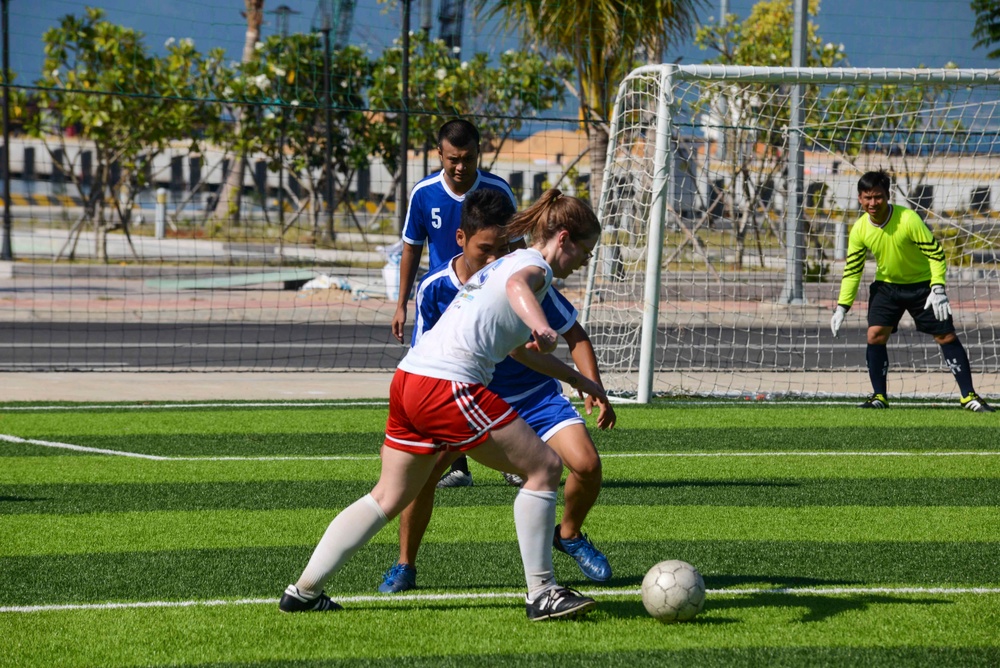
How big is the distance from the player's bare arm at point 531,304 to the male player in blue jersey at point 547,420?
51 cm


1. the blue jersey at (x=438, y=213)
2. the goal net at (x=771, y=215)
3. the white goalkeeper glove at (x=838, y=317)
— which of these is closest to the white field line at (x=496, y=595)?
the blue jersey at (x=438, y=213)

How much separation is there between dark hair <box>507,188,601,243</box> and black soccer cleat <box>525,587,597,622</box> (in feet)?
4.27

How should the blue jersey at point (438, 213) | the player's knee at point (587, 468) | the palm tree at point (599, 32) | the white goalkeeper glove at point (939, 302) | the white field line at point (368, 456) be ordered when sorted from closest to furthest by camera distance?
1. the player's knee at point (587, 468)
2. the blue jersey at point (438, 213)
3. the white field line at point (368, 456)
4. the white goalkeeper glove at point (939, 302)
5. the palm tree at point (599, 32)

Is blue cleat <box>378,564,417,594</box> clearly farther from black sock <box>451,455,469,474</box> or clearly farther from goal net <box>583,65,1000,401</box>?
goal net <box>583,65,1000,401</box>

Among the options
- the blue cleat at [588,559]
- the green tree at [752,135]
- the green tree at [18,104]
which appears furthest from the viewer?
the green tree at [18,104]

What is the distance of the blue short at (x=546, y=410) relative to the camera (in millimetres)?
5148

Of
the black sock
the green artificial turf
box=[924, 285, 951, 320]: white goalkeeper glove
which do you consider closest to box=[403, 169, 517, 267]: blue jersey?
the black sock

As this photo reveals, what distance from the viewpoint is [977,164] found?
46.6ft

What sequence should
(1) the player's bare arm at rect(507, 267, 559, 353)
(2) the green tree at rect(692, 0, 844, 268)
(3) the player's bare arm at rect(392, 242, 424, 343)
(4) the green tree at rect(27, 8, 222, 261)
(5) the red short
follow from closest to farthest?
(1) the player's bare arm at rect(507, 267, 559, 353) → (5) the red short → (3) the player's bare arm at rect(392, 242, 424, 343) → (2) the green tree at rect(692, 0, 844, 268) → (4) the green tree at rect(27, 8, 222, 261)

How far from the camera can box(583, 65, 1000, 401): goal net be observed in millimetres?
11039

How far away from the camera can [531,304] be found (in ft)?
13.6

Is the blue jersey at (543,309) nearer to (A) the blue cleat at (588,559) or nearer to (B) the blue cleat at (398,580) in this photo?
(A) the blue cleat at (588,559)

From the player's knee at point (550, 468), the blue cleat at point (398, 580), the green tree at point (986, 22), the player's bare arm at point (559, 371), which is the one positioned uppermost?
the green tree at point (986, 22)

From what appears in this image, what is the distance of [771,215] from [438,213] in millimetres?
9223
